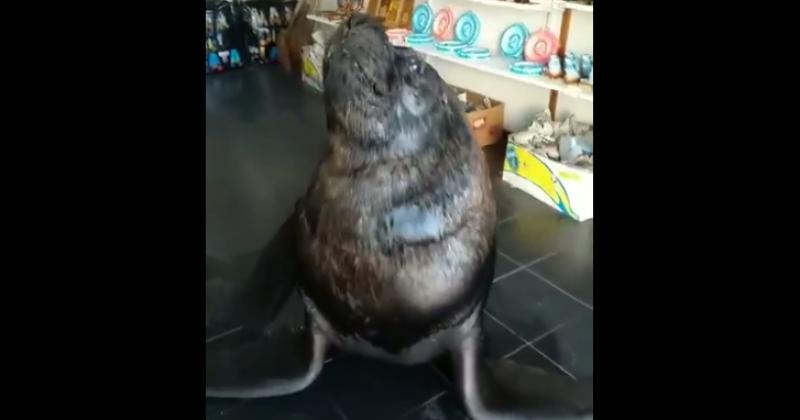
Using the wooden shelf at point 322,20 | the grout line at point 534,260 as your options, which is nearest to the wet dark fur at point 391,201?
→ the grout line at point 534,260

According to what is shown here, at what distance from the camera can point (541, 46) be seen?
325 centimetres

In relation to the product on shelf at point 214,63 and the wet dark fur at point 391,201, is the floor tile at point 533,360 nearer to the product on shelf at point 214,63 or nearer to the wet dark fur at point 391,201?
the wet dark fur at point 391,201

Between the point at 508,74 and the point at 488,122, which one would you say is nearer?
the point at 508,74

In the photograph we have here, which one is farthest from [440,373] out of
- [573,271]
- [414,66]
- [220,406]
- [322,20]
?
[322,20]

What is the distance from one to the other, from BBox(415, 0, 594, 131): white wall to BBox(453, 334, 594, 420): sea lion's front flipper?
188cm

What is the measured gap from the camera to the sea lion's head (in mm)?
1129

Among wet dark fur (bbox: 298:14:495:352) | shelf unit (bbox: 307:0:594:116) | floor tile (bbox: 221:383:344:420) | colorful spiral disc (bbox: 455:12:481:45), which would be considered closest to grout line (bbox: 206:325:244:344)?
floor tile (bbox: 221:383:344:420)

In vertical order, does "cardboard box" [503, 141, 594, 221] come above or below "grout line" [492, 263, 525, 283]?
above

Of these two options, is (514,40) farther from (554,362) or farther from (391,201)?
(391,201)

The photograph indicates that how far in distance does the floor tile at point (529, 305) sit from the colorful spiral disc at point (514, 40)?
5.25 ft

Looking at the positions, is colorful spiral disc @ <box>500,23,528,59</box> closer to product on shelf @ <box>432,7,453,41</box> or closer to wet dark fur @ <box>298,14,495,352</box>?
product on shelf @ <box>432,7,453,41</box>

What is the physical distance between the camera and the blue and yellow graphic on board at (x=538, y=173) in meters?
2.73

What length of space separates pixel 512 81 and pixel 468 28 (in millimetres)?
434
